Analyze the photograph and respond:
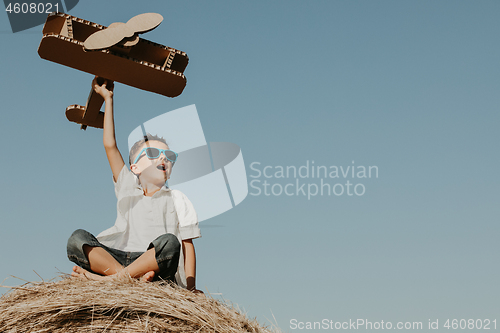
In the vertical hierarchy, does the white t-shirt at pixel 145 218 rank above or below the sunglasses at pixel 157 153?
below

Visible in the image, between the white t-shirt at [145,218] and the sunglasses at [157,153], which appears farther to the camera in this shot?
the sunglasses at [157,153]

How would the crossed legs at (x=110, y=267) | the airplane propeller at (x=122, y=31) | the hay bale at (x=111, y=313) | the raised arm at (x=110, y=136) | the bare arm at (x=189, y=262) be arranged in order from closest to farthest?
the hay bale at (x=111, y=313) < the crossed legs at (x=110, y=267) < the airplane propeller at (x=122, y=31) < the bare arm at (x=189, y=262) < the raised arm at (x=110, y=136)

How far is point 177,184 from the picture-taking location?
4.17 metres

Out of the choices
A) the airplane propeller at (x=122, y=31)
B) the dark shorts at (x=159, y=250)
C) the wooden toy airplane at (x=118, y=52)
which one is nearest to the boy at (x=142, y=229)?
the dark shorts at (x=159, y=250)

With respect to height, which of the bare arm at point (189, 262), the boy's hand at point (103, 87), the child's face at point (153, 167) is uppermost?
the boy's hand at point (103, 87)

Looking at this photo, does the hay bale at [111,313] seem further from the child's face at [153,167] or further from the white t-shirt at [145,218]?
the child's face at [153,167]

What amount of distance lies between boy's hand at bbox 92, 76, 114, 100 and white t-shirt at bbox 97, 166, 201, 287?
1.70 ft

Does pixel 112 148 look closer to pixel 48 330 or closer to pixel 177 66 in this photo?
pixel 177 66

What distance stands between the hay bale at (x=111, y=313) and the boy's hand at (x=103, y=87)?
1358 millimetres

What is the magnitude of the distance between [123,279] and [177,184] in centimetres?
121

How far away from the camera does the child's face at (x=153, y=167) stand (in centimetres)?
381

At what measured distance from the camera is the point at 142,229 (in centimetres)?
355

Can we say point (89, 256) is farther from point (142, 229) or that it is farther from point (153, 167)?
point (153, 167)

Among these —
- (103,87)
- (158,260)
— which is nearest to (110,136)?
(103,87)
